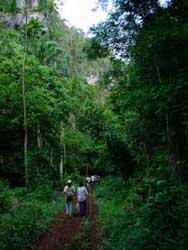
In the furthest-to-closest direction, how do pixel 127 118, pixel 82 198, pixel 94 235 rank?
pixel 127 118 < pixel 82 198 < pixel 94 235

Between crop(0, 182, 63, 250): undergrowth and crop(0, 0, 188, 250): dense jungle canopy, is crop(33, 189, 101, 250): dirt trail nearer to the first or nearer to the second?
crop(0, 182, 63, 250): undergrowth

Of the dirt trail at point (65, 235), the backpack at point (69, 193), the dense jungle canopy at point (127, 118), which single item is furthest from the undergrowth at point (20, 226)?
the backpack at point (69, 193)

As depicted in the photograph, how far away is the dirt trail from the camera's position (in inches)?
376

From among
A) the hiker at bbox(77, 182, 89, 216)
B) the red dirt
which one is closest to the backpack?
the hiker at bbox(77, 182, 89, 216)

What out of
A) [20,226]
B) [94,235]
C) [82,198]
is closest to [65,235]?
[94,235]

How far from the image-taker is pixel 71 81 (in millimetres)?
44906

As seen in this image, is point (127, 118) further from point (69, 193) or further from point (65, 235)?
point (65, 235)

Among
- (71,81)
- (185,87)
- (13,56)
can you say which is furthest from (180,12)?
(71,81)

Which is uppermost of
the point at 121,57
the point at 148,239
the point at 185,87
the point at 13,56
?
the point at 13,56

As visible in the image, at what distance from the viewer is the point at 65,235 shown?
36.4ft

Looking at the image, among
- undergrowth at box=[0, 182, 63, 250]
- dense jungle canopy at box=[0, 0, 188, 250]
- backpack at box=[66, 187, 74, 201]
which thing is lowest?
undergrowth at box=[0, 182, 63, 250]

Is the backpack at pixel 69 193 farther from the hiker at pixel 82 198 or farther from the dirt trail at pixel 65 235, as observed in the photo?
the dirt trail at pixel 65 235

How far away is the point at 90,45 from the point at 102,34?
1058 mm

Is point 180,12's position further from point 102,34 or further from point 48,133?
point 48,133
